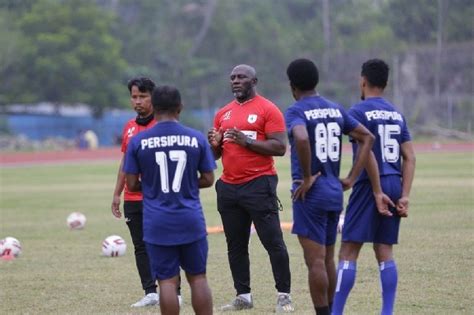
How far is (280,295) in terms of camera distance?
991cm

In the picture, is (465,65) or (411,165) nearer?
(411,165)

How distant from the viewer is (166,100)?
788cm

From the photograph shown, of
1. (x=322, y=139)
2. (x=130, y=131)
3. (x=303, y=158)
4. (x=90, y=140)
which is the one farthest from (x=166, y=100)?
(x=90, y=140)

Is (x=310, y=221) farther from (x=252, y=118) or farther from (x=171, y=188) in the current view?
(x=252, y=118)

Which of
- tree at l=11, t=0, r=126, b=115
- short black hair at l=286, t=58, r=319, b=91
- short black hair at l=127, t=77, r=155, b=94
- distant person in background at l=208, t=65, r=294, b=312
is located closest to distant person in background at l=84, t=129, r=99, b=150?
tree at l=11, t=0, r=126, b=115

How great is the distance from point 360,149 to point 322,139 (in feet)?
1.08

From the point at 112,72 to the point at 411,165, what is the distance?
203ft

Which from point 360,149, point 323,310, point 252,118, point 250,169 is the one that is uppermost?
point 252,118

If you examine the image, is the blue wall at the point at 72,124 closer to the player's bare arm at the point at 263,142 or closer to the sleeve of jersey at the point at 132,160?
the player's bare arm at the point at 263,142

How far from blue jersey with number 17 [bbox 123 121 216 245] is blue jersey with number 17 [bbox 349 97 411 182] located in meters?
1.56

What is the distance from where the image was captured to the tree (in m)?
66.8

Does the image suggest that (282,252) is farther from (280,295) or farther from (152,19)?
(152,19)

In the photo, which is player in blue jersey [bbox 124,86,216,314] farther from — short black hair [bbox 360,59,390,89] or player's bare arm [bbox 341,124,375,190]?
short black hair [bbox 360,59,390,89]

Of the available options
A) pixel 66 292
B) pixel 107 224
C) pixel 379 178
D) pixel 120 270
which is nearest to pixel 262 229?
pixel 379 178
